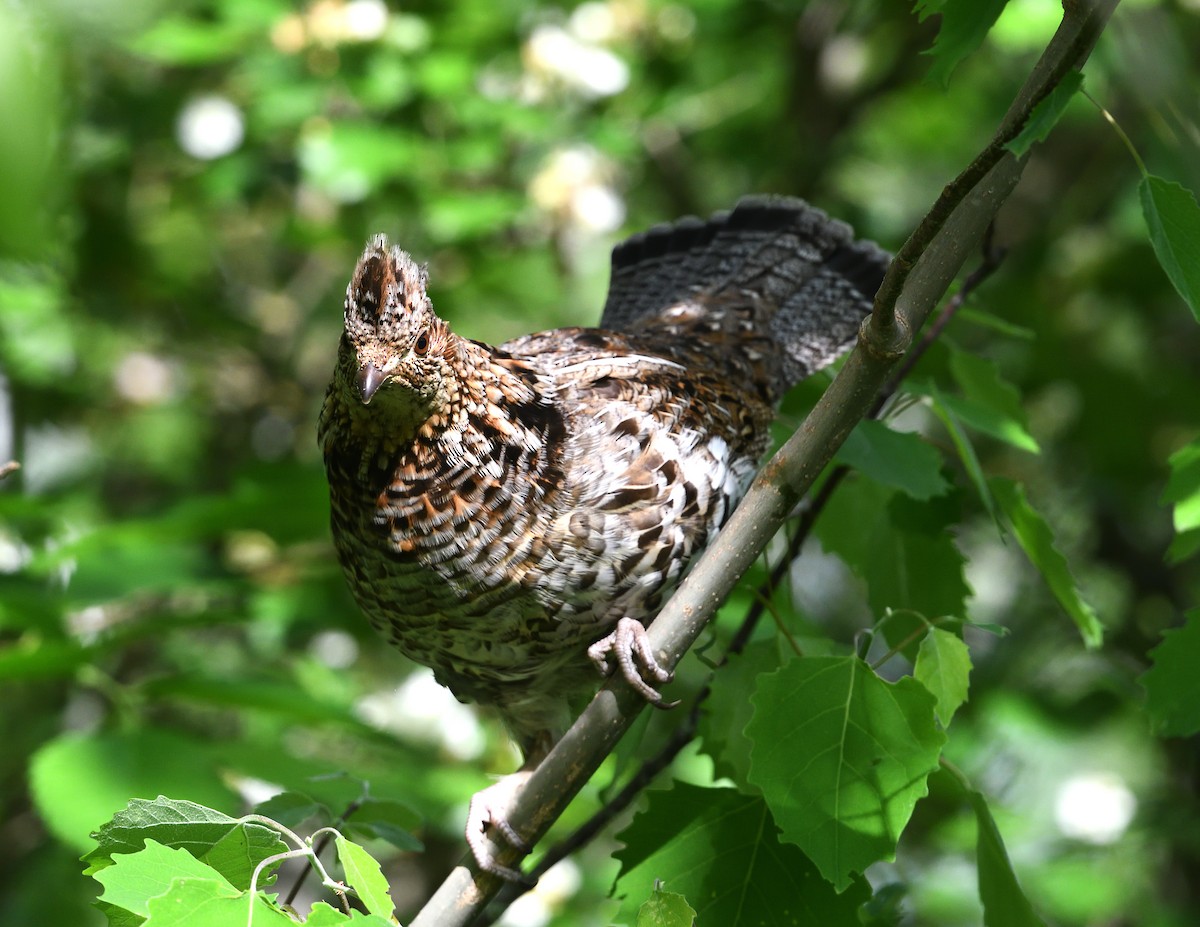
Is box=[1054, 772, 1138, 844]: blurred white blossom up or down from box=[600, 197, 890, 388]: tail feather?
down

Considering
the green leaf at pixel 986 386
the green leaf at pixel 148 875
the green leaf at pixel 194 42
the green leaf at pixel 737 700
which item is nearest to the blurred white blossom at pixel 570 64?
the green leaf at pixel 194 42

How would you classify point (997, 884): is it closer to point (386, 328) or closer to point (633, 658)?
point (633, 658)

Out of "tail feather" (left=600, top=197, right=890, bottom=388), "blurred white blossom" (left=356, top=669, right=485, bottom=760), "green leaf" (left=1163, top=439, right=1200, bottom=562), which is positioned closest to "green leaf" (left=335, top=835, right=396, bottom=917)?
"green leaf" (left=1163, top=439, right=1200, bottom=562)

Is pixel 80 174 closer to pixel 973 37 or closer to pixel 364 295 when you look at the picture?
pixel 364 295

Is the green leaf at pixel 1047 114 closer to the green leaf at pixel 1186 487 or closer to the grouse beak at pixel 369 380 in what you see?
the green leaf at pixel 1186 487

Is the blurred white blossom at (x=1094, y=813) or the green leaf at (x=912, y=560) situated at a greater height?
the blurred white blossom at (x=1094, y=813)

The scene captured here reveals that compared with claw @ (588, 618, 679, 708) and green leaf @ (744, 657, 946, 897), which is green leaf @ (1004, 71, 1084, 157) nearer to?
green leaf @ (744, 657, 946, 897)
